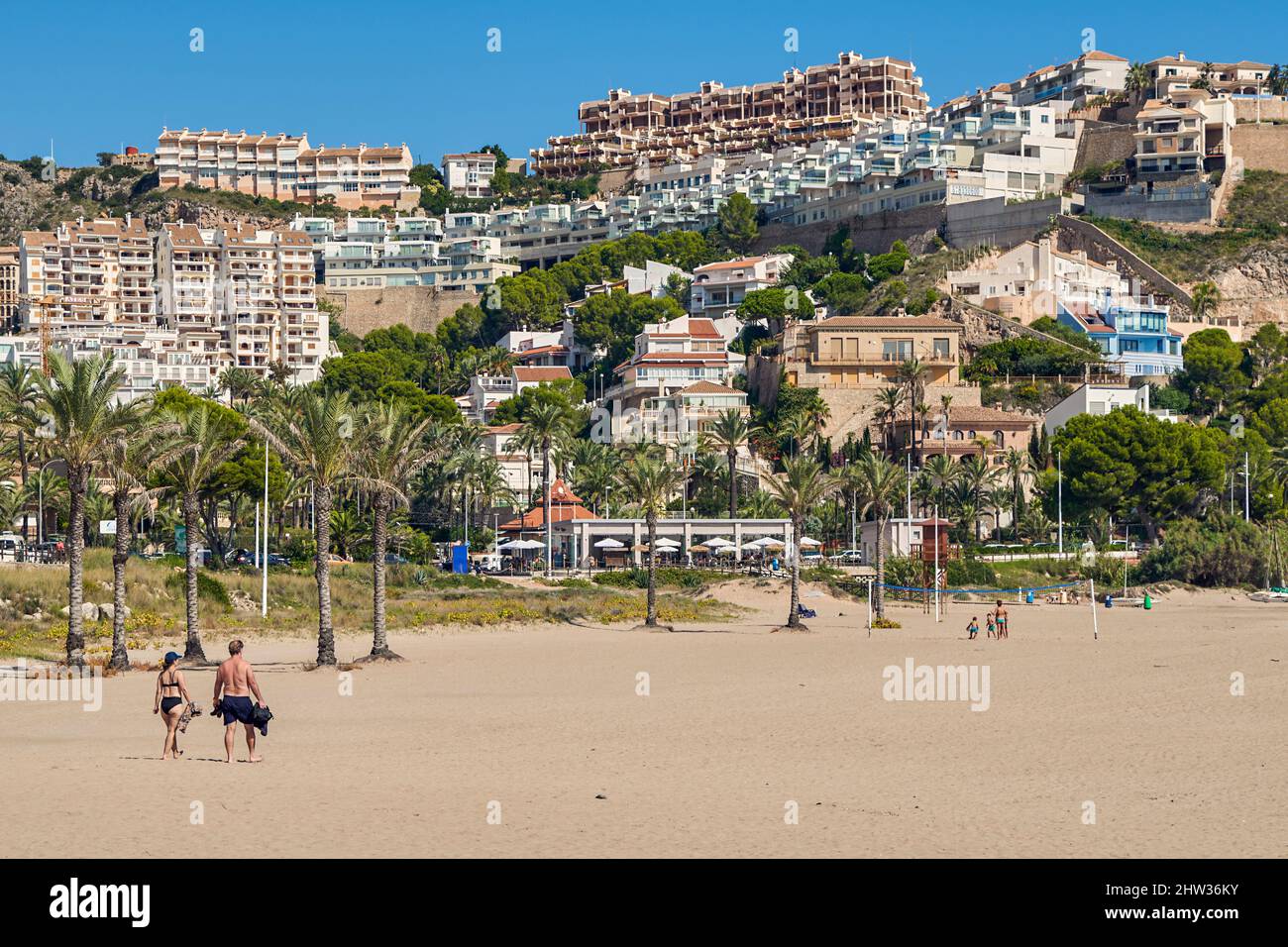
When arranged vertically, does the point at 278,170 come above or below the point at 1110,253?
above

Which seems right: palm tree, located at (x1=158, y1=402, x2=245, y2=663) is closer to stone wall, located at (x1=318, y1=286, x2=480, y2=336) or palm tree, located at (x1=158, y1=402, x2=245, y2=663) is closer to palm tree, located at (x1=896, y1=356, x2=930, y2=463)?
palm tree, located at (x1=896, y1=356, x2=930, y2=463)

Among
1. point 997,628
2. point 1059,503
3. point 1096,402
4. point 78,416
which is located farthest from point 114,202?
point 78,416

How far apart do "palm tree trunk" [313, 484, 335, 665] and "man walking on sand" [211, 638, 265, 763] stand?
551 inches

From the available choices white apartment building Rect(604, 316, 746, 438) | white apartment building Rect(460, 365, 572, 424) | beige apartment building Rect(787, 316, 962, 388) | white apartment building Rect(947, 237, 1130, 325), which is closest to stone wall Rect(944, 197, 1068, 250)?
white apartment building Rect(947, 237, 1130, 325)

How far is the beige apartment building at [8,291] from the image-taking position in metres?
162

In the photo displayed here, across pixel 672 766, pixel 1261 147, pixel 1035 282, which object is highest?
pixel 1261 147

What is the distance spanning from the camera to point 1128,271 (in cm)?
12000

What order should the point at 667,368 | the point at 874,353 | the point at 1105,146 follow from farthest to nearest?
the point at 1105,146 → the point at 667,368 → the point at 874,353

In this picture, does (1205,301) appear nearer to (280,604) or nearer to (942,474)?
(942,474)

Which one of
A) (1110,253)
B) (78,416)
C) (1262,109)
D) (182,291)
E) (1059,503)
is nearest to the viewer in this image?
(78,416)

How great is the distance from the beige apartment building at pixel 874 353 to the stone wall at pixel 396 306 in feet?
182

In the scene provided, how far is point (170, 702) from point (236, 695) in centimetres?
92

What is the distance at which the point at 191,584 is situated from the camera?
37.6 metres
